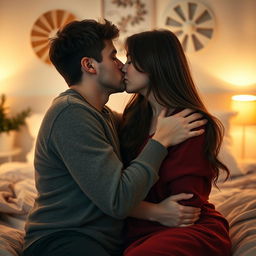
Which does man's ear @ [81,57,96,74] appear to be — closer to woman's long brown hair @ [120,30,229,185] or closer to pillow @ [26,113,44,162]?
woman's long brown hair @ [120,30,229,185]

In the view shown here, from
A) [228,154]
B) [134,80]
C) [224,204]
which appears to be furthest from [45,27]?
[224,204]

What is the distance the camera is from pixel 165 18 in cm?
337

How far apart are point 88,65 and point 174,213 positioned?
57 cm

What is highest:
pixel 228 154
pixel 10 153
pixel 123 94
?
pixel 123 94

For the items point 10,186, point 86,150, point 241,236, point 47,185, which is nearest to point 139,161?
point 86,150

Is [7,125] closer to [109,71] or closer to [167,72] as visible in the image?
[109,71]

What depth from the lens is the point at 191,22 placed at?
132 inches

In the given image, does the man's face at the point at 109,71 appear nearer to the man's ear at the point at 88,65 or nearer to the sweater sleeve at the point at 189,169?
the man's ear at the point at 88,65

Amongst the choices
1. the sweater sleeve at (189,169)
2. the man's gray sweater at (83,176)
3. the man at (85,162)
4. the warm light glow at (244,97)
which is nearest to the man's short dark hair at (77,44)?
the man at (85,162)

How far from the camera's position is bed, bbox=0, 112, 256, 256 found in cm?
134

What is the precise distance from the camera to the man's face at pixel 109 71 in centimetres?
137

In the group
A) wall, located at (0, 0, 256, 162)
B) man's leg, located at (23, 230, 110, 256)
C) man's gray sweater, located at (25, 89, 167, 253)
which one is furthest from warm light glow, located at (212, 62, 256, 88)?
man's leg, located at (23, 230, 110, 256)

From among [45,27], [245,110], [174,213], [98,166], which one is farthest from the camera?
[45,27]

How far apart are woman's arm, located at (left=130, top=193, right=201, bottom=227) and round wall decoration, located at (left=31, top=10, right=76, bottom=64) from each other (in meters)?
2.57
